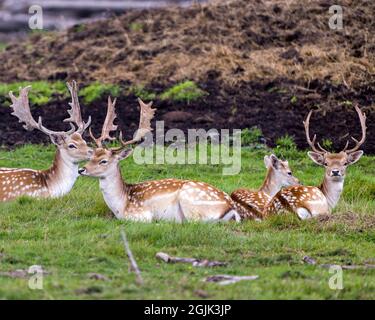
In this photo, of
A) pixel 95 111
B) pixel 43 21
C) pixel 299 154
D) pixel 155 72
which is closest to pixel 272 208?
pixel 299 154

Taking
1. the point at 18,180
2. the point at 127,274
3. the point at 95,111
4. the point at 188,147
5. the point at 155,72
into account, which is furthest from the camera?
the point at 155,72

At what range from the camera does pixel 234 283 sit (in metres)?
9.63

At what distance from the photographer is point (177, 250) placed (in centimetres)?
1088

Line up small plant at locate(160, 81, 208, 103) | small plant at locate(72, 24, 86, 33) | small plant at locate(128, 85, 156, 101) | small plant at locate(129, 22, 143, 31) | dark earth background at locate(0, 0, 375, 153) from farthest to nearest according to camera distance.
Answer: small plant at locate(72, 24, 86, 33)
small plant at locate(129, 22, 143, 31)
small plant at locate(128, 85, 156, 101)
small plant at locate(160, 81, 208, 103)
dark earth background at locate(0, 0, 375, 153)

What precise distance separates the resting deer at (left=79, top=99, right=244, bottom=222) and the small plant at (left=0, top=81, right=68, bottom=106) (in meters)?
6.81

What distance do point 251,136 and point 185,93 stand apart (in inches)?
90.8

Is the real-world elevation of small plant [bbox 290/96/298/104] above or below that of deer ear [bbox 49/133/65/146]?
below

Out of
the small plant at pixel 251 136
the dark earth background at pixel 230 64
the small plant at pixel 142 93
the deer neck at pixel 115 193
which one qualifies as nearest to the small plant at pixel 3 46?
the dark earth background at pixel 230 64

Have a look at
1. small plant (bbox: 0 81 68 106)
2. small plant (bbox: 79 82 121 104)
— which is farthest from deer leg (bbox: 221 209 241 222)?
small plant (bbox: 0 81 68 106)

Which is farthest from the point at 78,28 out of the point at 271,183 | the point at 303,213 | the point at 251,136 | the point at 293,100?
the point at 303,213

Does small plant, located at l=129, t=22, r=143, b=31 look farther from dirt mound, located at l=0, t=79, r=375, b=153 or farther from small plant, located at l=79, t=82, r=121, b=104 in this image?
dirt mound, located at l=0, t=79, r=375, b=153

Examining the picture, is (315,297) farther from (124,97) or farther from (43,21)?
(43,21)

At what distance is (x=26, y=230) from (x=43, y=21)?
14.2m

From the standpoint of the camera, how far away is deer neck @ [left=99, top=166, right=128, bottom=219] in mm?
12547
